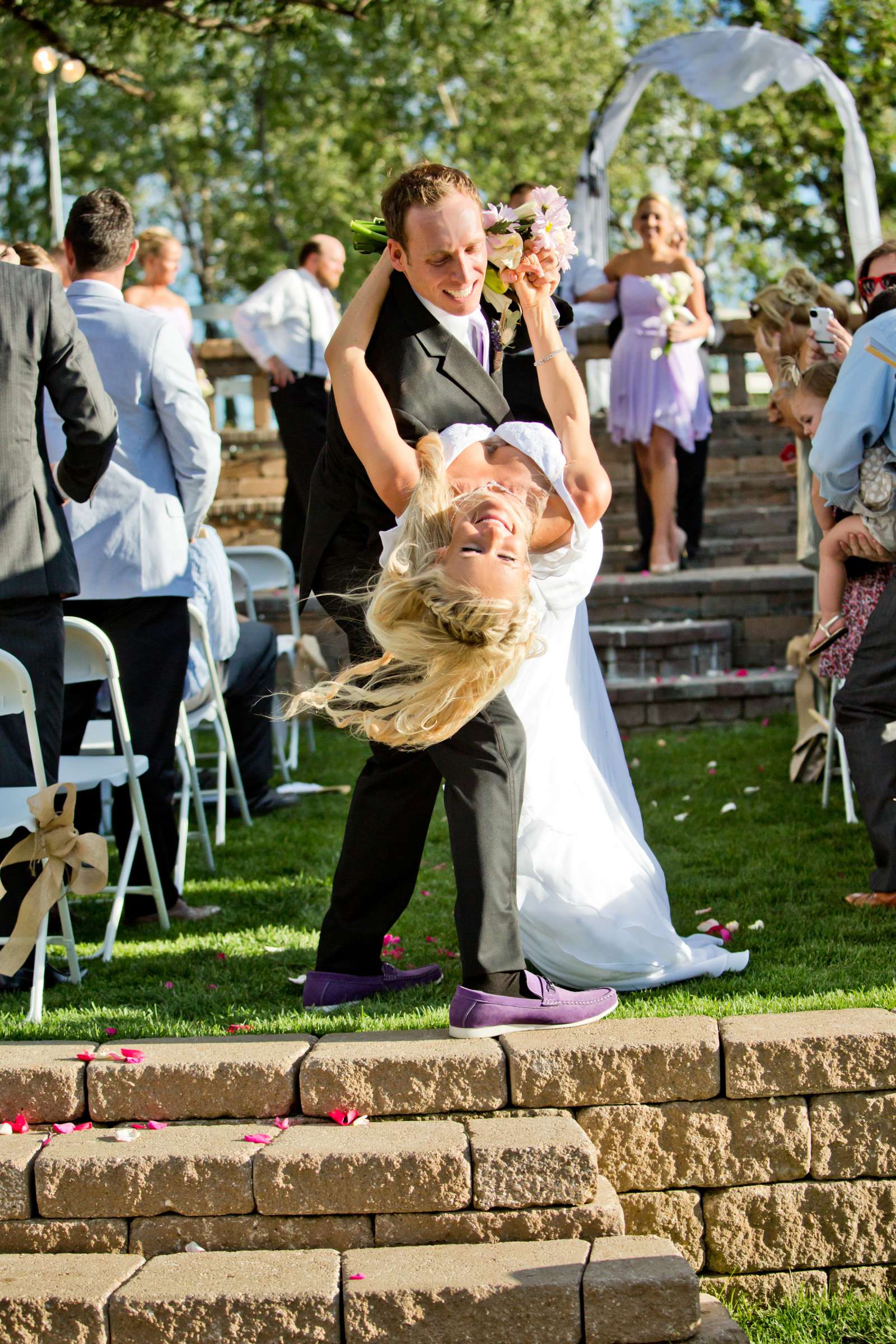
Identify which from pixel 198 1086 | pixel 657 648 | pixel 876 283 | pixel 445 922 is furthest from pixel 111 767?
pixel 657 648

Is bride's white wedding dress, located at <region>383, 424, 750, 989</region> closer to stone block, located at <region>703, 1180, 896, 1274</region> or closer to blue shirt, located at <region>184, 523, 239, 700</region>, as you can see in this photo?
stone block, located at <region>703, 1180, 896, 1274</region>

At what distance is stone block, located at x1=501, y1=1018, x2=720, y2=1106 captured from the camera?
125 inches

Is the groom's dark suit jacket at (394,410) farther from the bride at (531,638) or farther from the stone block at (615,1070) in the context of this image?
the stone block at (615,1070)

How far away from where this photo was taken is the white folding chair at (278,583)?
23.4ft

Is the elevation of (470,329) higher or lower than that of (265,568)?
higher

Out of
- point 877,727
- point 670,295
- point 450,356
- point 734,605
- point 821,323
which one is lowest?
point 877,727

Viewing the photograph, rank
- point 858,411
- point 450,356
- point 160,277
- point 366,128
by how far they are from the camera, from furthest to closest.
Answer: point 366,128, point 160,277, point 858,411, point 450,356

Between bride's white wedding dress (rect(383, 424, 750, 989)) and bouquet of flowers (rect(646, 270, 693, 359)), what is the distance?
17.7 ft

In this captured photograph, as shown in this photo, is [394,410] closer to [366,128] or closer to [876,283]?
[876,283]

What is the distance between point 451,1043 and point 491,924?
281 mm

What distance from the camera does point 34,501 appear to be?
4.11 m

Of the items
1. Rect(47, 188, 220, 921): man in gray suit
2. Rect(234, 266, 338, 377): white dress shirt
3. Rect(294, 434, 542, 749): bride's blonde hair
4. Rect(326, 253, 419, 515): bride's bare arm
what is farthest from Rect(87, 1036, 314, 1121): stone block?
Rect(234, 266, 338, 377): white dress shirt

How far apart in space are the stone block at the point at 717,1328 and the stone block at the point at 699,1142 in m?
0.30

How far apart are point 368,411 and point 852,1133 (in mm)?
1986
